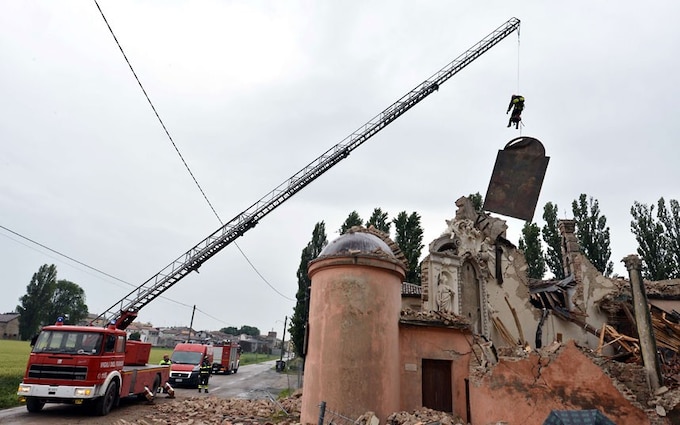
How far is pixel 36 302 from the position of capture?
2758 inches

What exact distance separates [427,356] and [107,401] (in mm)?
11182

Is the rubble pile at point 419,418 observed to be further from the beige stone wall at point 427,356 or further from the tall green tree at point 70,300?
the tall green tree at point 70,300

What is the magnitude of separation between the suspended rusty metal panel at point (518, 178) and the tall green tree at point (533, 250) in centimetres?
2226

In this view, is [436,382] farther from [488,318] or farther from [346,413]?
[488,318]

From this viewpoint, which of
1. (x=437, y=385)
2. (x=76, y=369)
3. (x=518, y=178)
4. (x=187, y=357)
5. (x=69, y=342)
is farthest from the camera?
(x=187, y=357)

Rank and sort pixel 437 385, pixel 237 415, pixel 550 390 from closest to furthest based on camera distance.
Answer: pixel 550 390
pixel 437 385
pixel 237 415

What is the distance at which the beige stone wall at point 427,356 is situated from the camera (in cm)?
1181

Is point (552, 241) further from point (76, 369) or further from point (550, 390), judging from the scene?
point (76, 369)

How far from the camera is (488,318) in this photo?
2031 cm

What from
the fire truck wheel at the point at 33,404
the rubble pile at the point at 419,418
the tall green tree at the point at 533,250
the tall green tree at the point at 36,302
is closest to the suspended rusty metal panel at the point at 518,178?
the rubble pile at the point at 419,418

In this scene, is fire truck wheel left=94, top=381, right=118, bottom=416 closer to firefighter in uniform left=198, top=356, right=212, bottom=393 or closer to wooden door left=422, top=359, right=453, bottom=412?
firefighter in uniform left=198, top=356, right=212, bottom=393

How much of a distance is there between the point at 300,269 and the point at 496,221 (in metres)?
19.9

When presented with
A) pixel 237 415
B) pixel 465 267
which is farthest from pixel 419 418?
pixel 465 267

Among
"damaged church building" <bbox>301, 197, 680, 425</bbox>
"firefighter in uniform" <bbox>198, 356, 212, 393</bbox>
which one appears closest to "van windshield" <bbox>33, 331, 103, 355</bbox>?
"damaged church building" <bbox>301, 197, 680, 425</bbox>
